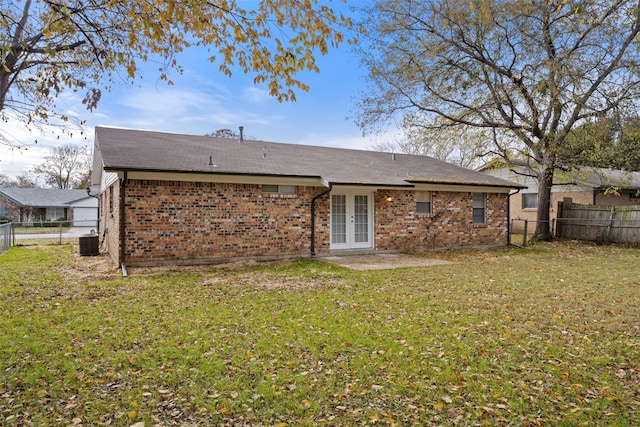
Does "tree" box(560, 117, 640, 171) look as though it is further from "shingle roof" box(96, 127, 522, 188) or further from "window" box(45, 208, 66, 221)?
"window" box(45, 208, 66, 221)

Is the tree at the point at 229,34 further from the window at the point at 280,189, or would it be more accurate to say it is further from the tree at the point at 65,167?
the tree at the point at 65,167

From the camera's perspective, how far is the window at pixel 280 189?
36.7 ft

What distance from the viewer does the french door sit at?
487 inches

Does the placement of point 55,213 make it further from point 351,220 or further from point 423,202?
point 423,202

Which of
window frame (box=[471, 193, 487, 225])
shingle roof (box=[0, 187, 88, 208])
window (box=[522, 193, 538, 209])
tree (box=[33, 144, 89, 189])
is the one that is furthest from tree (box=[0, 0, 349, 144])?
tree (box=[33, 144, 89, 189])

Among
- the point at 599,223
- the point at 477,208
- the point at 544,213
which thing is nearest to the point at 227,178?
the point at 477,208

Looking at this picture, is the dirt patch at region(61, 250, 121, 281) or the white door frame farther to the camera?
the white door frame

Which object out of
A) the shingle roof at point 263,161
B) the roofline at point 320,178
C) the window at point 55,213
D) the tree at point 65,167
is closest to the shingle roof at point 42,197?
the window at point 55,213

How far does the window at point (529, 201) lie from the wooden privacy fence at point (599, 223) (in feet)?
12.5

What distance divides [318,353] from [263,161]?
28.9 ft

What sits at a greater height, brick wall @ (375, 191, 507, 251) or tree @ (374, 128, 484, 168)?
tree @ (374, 128, 484, 168)

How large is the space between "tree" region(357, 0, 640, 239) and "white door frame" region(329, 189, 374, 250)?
4.88 meters

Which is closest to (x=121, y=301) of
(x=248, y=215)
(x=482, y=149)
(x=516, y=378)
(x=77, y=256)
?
(x=248, y=215)

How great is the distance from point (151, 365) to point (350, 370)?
200 cm
